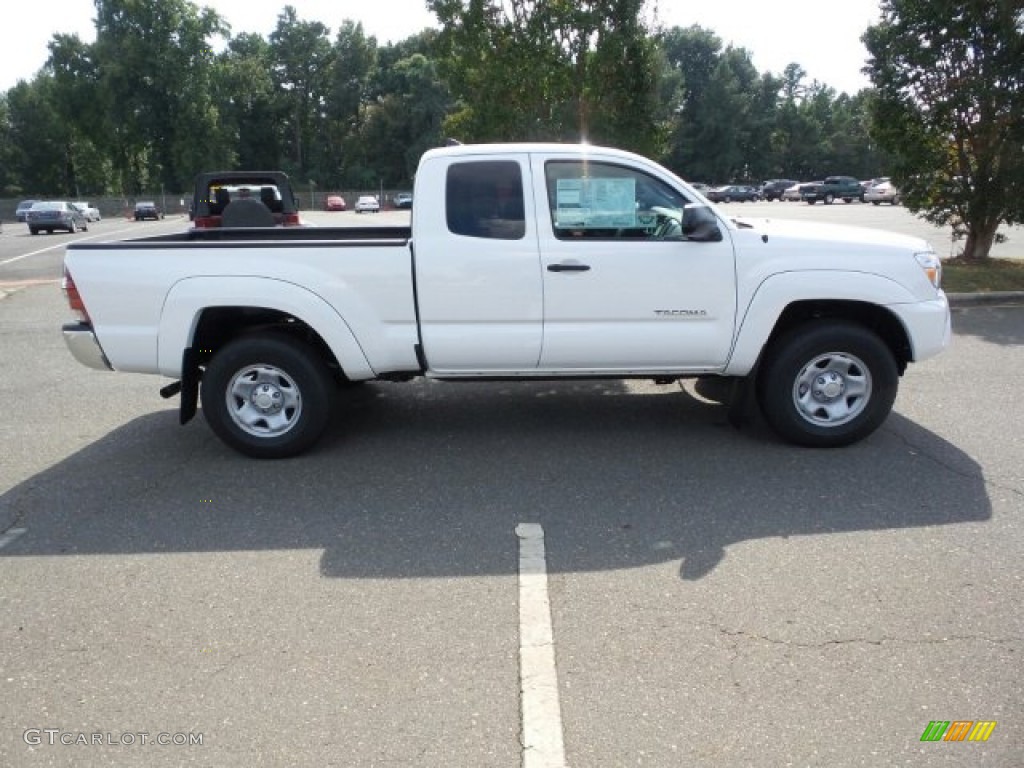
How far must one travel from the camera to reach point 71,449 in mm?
5945

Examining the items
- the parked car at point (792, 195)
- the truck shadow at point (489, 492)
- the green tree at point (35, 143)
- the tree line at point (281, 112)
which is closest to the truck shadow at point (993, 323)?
the truck shadow at point (489, 492)

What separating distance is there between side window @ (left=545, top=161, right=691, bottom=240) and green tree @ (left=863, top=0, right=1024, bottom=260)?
9311 millimetres

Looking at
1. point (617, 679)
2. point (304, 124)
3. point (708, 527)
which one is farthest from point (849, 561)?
point (304, 124)

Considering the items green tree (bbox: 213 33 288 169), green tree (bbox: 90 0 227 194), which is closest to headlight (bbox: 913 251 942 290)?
green tree (bbox: 90 0 227 194)

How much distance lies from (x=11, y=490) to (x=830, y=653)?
4788mm

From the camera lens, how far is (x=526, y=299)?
5.36 meters

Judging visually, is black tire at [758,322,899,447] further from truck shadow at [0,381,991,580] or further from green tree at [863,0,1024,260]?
green tree at [863,0,1024,260]

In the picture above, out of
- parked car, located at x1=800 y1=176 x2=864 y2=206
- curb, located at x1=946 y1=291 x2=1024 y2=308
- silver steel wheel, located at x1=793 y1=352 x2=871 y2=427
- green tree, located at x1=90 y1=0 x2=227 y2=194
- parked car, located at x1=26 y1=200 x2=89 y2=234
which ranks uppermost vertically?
green tree, located at x1=90 y1=0 x2=227 y2=194

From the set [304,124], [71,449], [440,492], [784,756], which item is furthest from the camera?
[304,124]

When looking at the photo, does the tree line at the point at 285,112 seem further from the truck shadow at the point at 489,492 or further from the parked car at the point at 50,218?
the truck shadow at the point at 489,492

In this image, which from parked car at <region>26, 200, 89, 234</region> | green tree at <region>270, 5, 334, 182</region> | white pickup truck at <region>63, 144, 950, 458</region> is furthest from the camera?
green tree at <region>270, 5, 334, 182</region>

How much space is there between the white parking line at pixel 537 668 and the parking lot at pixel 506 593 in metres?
0.03

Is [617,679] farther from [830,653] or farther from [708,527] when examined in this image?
[708,527]

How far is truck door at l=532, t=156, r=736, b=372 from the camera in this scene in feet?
17.5
